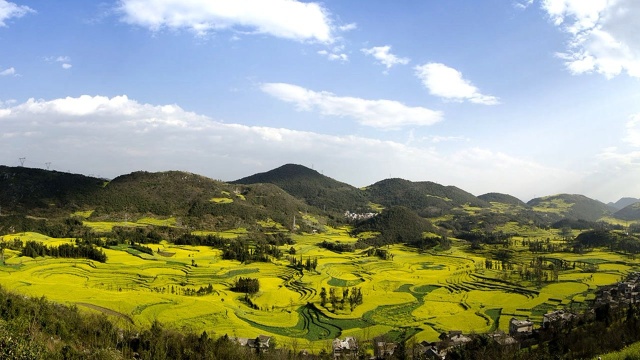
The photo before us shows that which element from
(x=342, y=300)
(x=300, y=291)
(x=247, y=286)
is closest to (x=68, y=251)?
(x=247, y=286)

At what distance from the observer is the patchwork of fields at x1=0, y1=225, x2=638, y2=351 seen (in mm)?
50500

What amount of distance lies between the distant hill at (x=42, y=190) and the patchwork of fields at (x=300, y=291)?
31.5 m

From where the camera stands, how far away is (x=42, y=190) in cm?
13588

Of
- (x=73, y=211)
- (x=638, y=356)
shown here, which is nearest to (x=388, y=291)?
(x=638, y=356)

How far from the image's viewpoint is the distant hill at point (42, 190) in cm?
12550

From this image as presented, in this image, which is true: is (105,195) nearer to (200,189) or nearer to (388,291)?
(200,189)

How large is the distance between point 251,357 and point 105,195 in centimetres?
12215

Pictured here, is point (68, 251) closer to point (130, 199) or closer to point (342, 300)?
point (342, 300)

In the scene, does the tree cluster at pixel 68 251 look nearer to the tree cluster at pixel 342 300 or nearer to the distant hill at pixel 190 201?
the tree cluster at pixel 342 300

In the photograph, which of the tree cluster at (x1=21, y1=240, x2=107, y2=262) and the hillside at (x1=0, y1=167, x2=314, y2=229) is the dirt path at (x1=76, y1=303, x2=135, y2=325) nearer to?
the tree cluster at (x1=21, y1=240, x2=107, y2=262)

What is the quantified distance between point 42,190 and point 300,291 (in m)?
111

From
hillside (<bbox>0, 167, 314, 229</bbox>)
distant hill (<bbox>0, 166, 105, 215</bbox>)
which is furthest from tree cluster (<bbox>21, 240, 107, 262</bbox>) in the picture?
distant hill (<bbox>0, 166, 105, 215</bbox>)

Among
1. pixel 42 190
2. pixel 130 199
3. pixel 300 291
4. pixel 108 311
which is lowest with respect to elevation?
pixel 300 291

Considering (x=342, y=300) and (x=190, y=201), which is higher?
(x=190, y=201)
